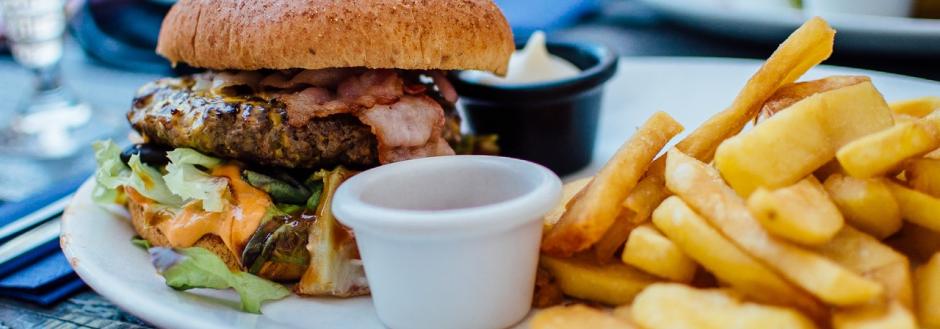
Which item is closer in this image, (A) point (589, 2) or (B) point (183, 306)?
(B) point (183, 306)

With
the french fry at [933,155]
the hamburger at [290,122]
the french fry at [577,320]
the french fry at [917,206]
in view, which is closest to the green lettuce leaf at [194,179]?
the hamburger at [290,122]

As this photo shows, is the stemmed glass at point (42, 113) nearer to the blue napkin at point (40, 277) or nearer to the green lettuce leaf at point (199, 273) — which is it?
the blue napkin at point (40, 277)

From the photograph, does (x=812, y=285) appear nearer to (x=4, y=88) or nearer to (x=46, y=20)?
(x=46, y=20)

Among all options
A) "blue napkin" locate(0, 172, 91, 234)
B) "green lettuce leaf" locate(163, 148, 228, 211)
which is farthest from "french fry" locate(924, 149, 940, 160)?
"blue napkin" locate(0, 172, 91, 234)

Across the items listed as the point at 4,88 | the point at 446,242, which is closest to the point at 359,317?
the point at 446,242

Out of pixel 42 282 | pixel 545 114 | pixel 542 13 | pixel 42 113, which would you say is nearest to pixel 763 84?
pixel 545 114

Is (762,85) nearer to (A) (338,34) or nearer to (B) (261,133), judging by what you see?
(A) (338,34)
